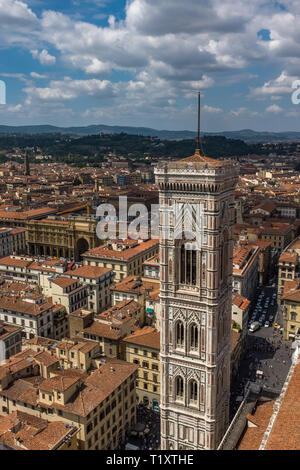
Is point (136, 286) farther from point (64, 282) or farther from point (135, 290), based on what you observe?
point (64, 282)

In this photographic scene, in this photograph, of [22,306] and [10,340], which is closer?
[10,340]

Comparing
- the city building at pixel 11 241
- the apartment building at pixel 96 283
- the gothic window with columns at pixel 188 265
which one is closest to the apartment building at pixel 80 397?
the gothic window with columns at pixel 188 265

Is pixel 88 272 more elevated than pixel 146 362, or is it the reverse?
pixel 88 272

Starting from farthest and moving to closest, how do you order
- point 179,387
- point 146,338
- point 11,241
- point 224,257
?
point 11,241, point 146,338, point 179,387, point 224,257

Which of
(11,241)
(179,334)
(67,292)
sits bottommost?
(11,241)

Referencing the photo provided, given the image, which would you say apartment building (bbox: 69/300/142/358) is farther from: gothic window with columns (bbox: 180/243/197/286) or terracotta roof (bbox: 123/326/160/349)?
gothic window with columns (bbox: 180/243/197/286)

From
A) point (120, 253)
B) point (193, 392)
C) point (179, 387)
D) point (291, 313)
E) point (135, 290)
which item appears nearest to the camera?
point (193, 392)

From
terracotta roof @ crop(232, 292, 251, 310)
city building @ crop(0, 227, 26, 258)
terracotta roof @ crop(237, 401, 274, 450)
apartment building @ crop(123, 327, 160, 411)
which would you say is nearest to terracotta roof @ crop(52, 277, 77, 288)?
apartment building @ crop(123, 327, 160, 411)

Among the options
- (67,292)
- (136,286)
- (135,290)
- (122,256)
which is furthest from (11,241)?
(135,290)
